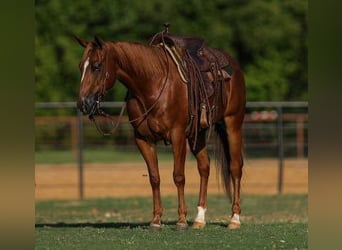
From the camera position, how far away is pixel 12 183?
78.9 inches

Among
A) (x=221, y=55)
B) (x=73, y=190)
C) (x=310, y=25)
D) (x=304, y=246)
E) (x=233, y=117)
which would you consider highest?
(x=310, y=25)

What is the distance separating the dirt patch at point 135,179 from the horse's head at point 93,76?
1017 cm

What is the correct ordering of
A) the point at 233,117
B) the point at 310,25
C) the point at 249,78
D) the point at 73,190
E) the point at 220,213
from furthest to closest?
the point at 249,78
the point at 73,190
the point at 220,213
the point at 233,117
the point at 310,25

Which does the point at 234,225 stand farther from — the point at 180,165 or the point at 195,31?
the point at 195,31

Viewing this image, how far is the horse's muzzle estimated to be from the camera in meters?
6.58

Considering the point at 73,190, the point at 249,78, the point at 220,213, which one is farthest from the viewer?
the point at 249,78

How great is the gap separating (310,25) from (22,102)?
29.9 inches

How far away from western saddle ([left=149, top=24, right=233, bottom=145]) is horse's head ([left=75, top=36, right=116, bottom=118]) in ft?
2.70

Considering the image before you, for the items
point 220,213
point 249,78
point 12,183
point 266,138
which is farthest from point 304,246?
point 249,78

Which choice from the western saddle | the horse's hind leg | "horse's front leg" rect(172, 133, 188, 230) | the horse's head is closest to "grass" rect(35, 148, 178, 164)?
the horse's hind leg

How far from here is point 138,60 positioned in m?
7.02

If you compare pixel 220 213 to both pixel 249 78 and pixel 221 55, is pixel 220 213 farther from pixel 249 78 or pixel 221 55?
pixel 249 78

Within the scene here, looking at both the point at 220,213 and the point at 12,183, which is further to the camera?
the point at 220,213

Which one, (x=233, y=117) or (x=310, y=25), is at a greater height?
(x=310, y=25)
